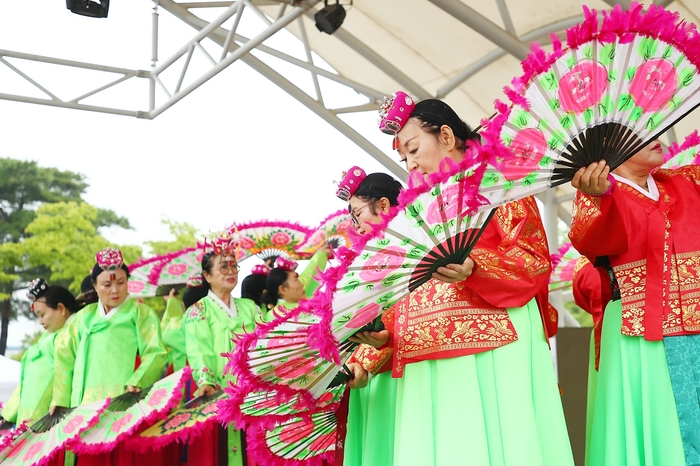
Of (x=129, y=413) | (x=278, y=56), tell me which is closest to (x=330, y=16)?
(x=278, y=56)

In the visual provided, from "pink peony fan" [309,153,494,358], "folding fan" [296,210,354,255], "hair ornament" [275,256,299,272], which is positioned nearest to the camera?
"pink peony fan" [309,153,494,358]

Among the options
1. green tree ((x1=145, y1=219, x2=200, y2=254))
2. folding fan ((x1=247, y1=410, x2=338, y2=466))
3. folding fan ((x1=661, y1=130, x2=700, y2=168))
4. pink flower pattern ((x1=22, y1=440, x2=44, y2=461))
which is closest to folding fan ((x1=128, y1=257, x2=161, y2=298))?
pink flower pattern ((x1=22, y1=440, x2=44, y2=461))

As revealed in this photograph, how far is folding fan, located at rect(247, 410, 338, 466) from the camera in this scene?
2.83 metres

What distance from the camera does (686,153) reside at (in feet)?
10.8

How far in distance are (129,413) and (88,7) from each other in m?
3.06

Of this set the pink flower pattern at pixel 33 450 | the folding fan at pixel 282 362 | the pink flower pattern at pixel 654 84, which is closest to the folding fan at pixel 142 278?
the pink flower pattern at pixel 33 450

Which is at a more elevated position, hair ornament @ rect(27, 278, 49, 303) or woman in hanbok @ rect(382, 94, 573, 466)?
hair ornament @ rect(27, 278, 49, 303)

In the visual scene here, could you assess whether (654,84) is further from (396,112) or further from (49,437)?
(49,437)

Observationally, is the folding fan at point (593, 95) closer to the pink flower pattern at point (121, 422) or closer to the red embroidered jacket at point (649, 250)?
the red embroidered jacket at point (649, 250)

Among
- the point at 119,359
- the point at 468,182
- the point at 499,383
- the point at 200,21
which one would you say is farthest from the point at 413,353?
the point at 200,21

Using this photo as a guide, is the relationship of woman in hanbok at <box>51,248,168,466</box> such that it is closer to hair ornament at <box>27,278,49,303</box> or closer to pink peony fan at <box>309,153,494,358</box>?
hair ornament at <box>27,278,49,303</box>

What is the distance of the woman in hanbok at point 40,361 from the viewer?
514 cm

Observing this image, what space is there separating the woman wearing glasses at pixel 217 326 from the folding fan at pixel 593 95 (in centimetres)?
313

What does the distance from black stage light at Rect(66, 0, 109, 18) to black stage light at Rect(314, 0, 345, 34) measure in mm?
1558
